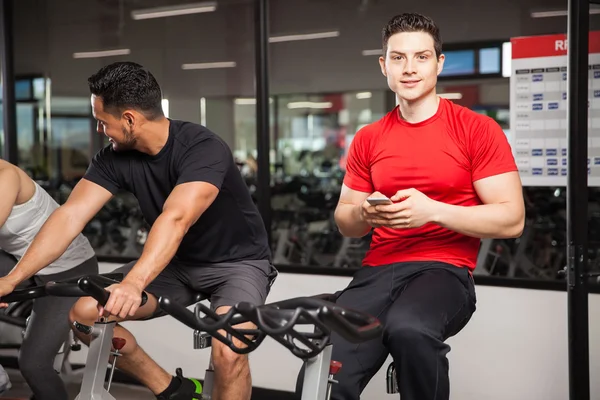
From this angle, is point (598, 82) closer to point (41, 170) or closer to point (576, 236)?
→ point (576, 236)

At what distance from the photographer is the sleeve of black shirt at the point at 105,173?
2740mm

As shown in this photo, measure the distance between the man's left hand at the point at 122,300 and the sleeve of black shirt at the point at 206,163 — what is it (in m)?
0.48

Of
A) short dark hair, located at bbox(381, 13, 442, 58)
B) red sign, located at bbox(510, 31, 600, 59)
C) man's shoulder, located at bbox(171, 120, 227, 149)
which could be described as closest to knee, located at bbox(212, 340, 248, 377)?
man's shoulder, located at bbox(171, 120, 227, 149)

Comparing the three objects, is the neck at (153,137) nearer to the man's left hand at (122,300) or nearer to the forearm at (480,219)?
the man's left hand at (122,300)

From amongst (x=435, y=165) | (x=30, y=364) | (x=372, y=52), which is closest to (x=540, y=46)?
(x=372, y=52)

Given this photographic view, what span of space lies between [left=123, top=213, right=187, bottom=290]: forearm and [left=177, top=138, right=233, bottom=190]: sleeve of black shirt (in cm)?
20

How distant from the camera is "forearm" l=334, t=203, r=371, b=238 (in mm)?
2307

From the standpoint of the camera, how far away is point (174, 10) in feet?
16.3

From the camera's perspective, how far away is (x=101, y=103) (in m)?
2.46

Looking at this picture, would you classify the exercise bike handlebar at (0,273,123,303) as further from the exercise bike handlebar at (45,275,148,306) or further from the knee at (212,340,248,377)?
the knee at (212,340,248,377)

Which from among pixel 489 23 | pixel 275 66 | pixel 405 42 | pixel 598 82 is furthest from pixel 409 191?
pixel 275 66

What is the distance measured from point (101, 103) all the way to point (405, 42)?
92 cm

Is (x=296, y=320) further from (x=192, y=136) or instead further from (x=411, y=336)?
(x=192, y=136)

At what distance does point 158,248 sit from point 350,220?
0.54 m
